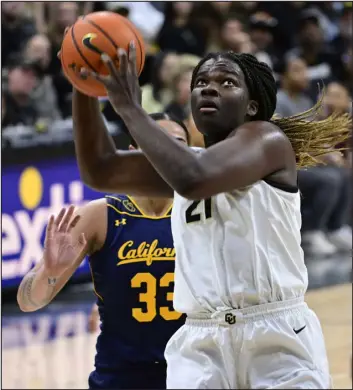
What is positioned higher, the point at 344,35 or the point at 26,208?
the point at 344,35

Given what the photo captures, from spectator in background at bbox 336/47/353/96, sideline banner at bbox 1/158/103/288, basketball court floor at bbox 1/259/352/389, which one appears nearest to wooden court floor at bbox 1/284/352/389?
basketball court floor at bbox 1/259/352/389

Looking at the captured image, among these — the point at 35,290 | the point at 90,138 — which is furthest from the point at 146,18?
the point at 90,138

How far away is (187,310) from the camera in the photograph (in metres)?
3.05

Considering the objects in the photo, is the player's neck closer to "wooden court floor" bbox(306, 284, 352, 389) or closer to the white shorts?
the white shorts

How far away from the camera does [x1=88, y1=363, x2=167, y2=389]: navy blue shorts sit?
4168 mm

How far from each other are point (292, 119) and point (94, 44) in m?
0.86

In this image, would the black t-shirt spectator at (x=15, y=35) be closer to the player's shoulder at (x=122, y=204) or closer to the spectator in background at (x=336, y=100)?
the spectator in background at (x=336, y=100)

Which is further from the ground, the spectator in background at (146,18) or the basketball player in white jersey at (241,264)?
the spectator in background at (146,18)

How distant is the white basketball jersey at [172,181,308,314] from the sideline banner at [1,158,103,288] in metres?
5.80

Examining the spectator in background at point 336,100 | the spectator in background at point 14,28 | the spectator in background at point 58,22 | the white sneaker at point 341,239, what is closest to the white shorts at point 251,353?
the spectator in background at point 14,28

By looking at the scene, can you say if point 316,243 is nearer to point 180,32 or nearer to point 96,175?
point 180,32

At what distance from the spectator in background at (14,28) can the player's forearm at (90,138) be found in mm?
6703

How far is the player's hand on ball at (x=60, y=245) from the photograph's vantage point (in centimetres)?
374

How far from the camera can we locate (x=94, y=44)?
2.90m
